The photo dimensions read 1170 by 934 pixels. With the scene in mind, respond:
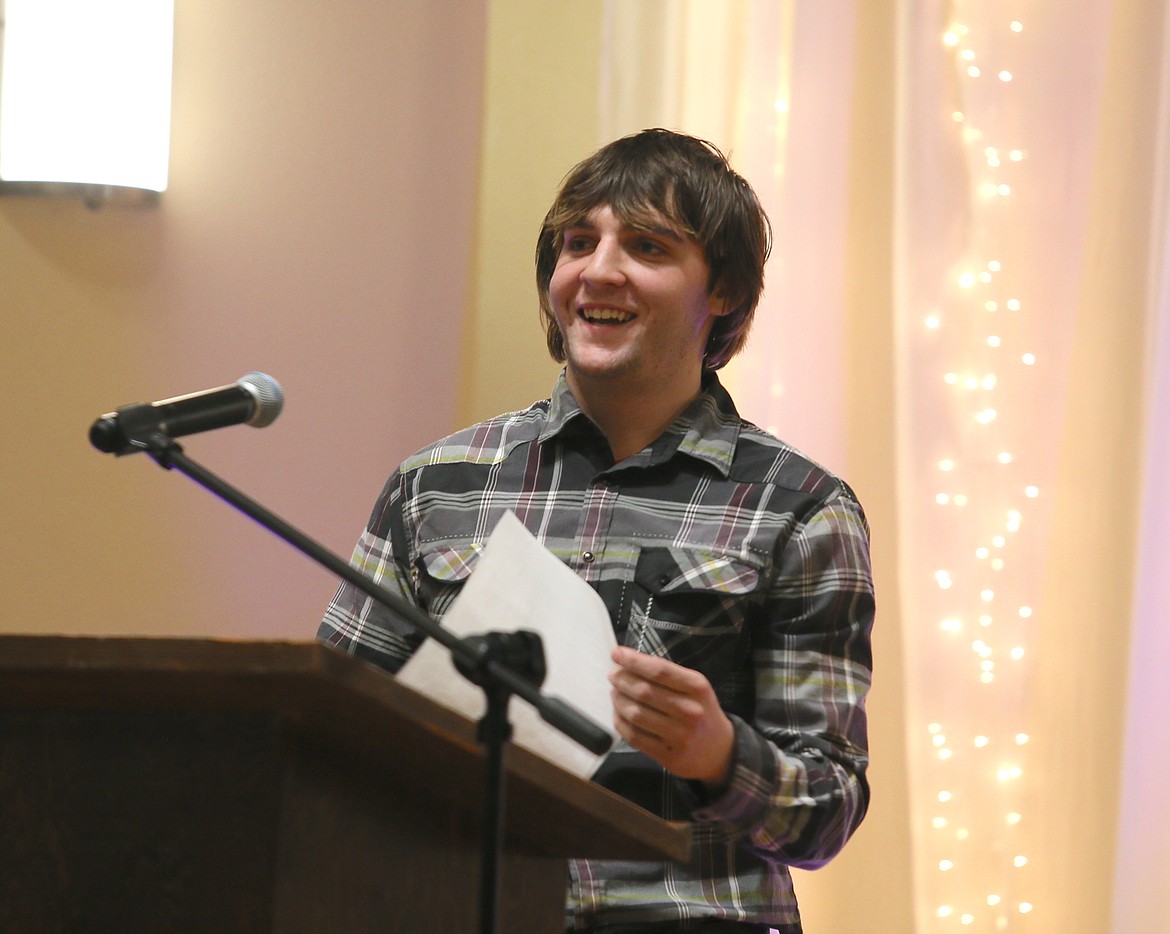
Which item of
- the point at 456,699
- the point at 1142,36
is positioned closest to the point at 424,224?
the point at 1142,36

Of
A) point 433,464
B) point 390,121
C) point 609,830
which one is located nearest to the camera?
point 609,830

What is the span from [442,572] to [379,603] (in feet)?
0.29

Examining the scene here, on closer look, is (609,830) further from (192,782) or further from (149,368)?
(149,368)

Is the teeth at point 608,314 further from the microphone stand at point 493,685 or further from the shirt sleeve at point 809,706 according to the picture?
the microphone stand at point 493,685

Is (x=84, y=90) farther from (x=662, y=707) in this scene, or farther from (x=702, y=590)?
(x=662, y=707)

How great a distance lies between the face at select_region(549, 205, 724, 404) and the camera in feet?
5.65

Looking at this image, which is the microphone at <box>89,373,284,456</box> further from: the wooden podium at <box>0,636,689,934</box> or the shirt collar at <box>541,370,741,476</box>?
the shirt collar at <box>541,370,741,476</box>

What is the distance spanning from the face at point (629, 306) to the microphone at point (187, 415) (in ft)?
2.26

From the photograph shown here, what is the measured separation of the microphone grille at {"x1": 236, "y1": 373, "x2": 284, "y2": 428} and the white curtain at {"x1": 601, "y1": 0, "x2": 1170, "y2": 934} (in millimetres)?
1326

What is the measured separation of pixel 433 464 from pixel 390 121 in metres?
1.09

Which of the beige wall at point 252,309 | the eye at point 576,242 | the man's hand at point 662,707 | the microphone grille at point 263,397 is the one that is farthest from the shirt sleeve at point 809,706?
the beige wall at point 252,309

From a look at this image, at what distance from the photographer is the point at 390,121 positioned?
2.64 m

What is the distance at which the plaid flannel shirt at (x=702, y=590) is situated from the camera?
58.1 inches

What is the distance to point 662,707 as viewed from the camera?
1.21 meters
